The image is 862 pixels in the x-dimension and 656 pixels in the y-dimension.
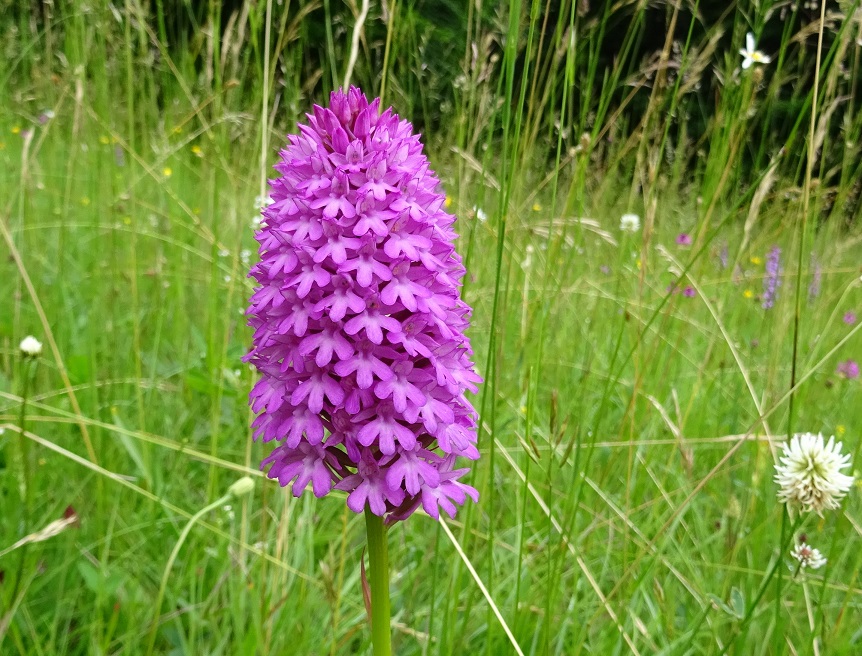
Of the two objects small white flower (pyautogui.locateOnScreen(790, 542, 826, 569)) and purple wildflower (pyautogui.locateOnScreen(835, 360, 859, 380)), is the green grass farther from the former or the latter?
purple wildflower (pyautogui.locateOnScreen(835, 360, 859, 380))

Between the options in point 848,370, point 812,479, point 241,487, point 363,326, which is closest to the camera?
point 363,326

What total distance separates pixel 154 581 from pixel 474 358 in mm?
1421

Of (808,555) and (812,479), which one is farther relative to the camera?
(808,555)

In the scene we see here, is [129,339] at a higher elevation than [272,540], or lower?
higher

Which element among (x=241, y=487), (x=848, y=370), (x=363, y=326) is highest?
(x=363, y=326)

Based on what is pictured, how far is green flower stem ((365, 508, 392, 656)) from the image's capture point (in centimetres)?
91

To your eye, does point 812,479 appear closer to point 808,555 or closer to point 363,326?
point 808,555

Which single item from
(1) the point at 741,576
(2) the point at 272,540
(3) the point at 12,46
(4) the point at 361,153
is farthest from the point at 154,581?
(3) the point at 12,46

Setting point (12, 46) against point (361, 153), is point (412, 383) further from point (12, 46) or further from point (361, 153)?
point (12, 46)

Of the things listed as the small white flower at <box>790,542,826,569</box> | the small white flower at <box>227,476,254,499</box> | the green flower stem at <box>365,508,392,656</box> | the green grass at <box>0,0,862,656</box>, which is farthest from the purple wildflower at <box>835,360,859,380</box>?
the green flower stem at <box>365,508,392,656</box>

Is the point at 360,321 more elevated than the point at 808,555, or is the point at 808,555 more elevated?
the point at 360,321

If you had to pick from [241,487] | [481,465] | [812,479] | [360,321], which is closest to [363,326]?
[360,321]

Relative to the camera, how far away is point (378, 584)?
0.92 metres

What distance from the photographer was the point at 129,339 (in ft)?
8.93
